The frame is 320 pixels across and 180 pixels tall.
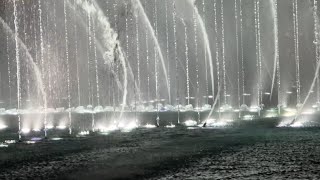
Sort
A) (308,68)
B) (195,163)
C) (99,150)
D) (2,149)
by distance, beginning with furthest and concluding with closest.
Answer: (308,68), (2,149), (99,150), (195,163)

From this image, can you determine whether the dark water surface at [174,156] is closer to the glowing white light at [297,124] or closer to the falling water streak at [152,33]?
the glowing white light at [297,124]

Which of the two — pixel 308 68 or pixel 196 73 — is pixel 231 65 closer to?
pixel 196 73

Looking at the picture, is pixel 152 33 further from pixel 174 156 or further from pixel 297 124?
pixel 174 156

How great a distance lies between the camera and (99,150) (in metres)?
19.7

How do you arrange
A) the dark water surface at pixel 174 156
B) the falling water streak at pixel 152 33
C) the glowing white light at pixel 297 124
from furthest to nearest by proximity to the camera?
the falling water streak at pixel 152 33, the glowing white light at pixel 297 124, the dark water surface at pixel 174 156

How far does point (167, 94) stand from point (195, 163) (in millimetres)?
53809

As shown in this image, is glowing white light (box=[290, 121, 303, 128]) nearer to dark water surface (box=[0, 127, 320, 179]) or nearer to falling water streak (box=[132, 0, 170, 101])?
dark water surface (box=[0, 127, 320, 179])

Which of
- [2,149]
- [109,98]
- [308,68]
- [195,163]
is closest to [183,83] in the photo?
[109,98]

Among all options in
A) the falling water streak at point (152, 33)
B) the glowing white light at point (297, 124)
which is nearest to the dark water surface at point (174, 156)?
the glowing white light at point (297, 124)

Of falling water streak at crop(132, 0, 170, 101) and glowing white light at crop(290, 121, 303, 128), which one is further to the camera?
falling water streak at crop(132, 0, 170, 101)

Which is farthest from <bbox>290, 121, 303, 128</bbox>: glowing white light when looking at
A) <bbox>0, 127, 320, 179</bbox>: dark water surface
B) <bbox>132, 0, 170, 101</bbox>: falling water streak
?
<bbox>132, 0, 170, 101</bbox>: falling water streak

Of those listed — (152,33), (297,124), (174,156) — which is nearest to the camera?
(174,156)

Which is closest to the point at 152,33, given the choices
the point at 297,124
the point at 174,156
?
the point at 297,124

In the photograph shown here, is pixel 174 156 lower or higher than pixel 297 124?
lower
